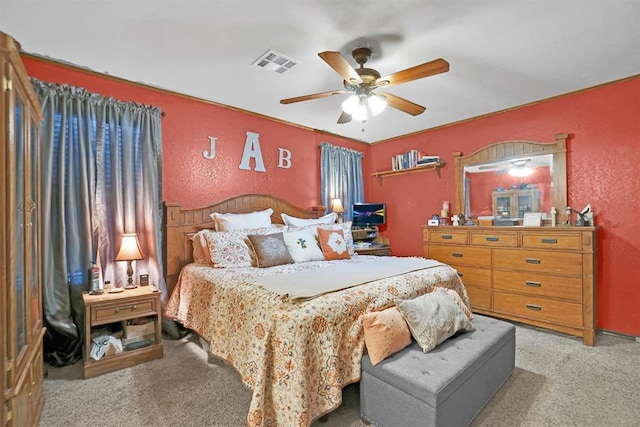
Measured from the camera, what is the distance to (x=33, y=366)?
65.6 inches

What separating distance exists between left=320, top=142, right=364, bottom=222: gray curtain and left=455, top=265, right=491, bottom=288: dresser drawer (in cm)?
199

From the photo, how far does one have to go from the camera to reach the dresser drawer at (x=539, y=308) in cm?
295

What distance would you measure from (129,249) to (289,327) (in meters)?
1.81

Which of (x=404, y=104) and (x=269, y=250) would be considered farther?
(x=269, y=250)

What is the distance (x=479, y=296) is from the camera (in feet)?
11.7

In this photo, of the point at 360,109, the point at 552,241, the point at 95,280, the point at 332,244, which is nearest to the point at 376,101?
the point at 360,109

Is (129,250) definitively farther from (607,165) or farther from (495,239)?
(607,165)

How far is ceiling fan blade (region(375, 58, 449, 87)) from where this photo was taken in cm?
193

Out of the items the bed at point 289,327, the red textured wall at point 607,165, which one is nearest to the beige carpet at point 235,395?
the bed at point 289,327

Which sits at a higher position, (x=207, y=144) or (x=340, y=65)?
(x=340, y=65)

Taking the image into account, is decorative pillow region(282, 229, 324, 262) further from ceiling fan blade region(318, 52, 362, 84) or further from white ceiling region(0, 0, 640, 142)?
ceiling fan blade region(318, 52, 362, 84)

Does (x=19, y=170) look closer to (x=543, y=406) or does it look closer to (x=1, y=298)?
(x=1, y=298)

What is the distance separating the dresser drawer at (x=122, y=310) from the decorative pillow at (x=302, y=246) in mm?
1297

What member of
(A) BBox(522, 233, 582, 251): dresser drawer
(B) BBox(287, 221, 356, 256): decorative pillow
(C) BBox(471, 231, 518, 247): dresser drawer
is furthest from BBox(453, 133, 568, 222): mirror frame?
(B) BBox(287, 221, 356, 256): decorative pillow
